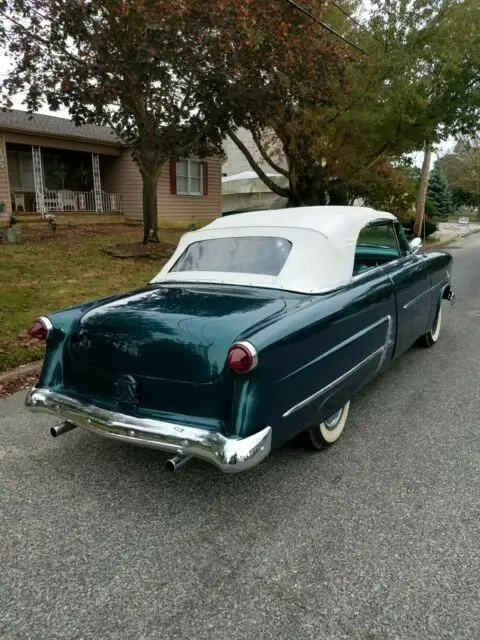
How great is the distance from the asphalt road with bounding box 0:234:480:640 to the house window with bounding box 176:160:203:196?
17.3 m

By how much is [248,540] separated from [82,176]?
18.6 meters

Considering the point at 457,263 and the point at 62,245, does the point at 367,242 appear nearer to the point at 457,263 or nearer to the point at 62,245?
the point at 62,245

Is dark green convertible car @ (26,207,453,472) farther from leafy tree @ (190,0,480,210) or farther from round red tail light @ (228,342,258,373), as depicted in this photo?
leafy tree @ (190,0,480,210)

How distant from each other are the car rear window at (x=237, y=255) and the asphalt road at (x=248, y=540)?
129 cm

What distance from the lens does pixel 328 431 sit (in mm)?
3311

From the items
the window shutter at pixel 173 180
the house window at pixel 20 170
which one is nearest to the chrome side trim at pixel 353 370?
the window shutter at pixel 173 180

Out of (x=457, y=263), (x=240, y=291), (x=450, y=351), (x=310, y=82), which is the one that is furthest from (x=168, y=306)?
(x=457, y=263)

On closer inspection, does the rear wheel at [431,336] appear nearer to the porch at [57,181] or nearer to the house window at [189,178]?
the porch at [57,181]

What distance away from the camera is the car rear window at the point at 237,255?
11.6 feet

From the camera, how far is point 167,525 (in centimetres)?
257

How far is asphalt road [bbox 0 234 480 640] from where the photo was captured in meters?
1.98

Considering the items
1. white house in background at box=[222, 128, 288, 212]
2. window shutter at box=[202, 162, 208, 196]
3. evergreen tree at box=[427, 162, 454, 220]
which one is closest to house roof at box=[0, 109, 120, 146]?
window shutter at box=[202, 162, 208, 196]

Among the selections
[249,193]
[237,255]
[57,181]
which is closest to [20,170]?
[57,181]

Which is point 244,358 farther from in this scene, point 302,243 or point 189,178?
point 189,178
